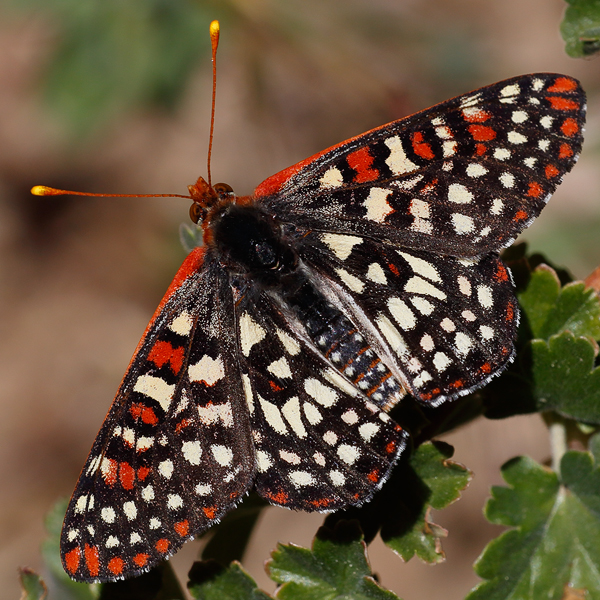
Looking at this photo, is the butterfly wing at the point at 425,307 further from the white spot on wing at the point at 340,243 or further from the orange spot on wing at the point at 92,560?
the orange spot on wing at the point at 92,560

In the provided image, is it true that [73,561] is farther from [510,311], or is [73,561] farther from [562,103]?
[562,103]

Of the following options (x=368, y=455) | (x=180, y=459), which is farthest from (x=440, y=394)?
(x=180, y=459)

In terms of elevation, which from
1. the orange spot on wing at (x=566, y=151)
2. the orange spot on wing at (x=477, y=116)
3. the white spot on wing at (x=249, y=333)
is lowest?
the white spot on wing at (x=249, y=333)

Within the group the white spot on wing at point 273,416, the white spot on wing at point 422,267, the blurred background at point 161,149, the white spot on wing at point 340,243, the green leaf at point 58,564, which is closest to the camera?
the white spot on wing at point 273,416

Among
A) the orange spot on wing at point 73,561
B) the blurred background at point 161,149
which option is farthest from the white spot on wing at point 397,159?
the blurred background at point 161,149

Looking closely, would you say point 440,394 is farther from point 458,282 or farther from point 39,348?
point 39,348

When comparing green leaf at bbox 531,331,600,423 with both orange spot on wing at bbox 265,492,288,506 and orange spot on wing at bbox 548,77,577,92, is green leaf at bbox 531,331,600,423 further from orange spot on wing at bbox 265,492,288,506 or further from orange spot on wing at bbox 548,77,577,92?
orange spot on wing at bbox 265,492,288,506
